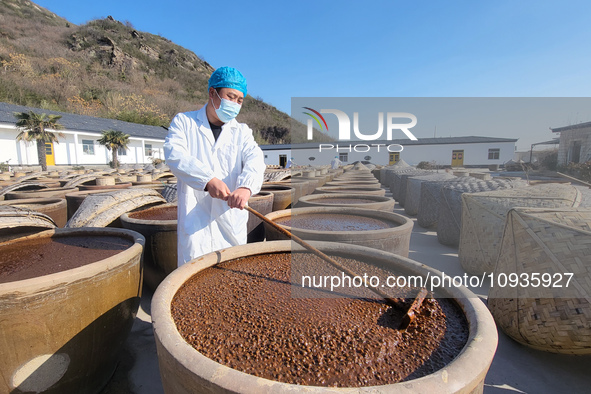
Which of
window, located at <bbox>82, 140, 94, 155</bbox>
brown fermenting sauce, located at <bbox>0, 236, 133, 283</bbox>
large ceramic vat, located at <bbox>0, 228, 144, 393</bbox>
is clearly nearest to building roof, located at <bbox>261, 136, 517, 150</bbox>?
window, located at <bbox>82, 140, 94, 155</bbox>

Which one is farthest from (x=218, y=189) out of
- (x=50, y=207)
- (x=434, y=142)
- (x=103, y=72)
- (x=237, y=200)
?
(x=103, y=72)

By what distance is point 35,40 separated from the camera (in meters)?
50.2

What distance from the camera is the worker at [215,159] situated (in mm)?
2234

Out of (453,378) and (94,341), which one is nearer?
(453,378)

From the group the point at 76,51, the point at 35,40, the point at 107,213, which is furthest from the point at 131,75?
the point at 107,213

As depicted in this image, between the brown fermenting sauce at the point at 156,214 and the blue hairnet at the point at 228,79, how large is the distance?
150 cm

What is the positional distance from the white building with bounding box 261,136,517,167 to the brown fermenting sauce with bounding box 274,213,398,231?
27345 mm

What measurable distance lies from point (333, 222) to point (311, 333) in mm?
1870

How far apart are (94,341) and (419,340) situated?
5.45ft

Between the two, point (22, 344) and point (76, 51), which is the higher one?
point (76, 51)

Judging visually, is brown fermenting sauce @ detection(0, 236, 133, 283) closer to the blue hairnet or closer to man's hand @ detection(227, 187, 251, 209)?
man's hand @ detection(227, 187, 251, 209)

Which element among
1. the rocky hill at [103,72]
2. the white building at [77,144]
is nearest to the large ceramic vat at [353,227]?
the white building at [77,144]

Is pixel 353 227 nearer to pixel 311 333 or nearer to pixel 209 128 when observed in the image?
pixel 209 128

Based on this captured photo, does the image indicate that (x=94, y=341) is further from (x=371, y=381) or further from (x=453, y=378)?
(x=453, y=378)
